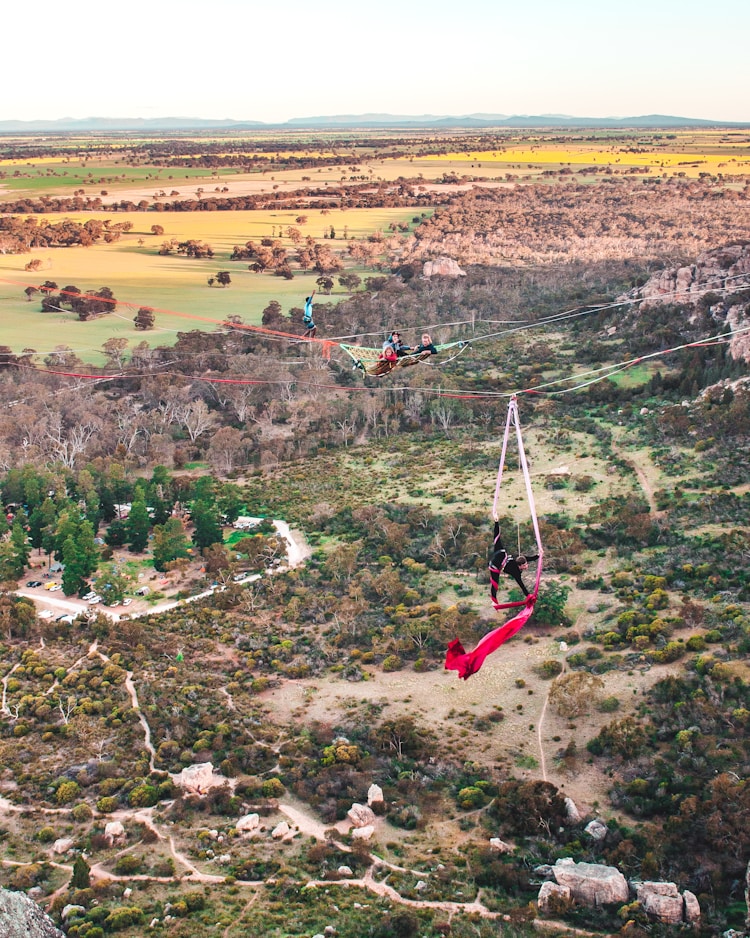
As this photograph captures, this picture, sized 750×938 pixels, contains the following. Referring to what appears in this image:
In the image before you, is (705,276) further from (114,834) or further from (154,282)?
(114,834)

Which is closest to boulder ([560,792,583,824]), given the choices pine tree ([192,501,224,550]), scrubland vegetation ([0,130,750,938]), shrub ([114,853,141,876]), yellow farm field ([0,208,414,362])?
scrubland vegetation ([0,130,750,938])

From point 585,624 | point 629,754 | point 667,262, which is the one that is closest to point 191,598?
point 585,624

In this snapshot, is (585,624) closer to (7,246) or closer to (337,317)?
(337,317)

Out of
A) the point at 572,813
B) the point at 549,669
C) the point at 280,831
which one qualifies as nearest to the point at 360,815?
the point at 280,831

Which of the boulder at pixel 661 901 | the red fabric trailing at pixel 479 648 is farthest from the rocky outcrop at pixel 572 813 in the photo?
the red fabric trailing at pixel 479 648

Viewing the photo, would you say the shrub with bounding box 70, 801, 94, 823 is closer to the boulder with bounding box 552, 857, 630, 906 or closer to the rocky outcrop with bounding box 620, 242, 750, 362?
the boulder with bounding box 552, 857, 630, 906

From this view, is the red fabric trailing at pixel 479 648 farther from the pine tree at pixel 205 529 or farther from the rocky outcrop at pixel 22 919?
the pine tree at pixel 205 529
